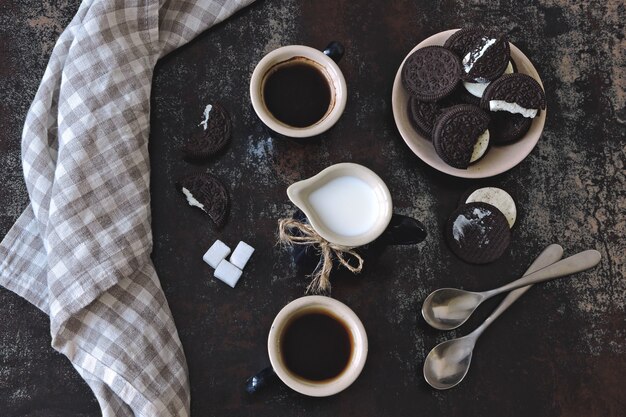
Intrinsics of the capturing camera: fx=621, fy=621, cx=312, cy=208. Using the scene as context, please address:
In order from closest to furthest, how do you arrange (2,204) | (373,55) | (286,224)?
(286,224) → (2,204) → (373,55)

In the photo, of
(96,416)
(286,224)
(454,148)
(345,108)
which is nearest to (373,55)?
(345,108)

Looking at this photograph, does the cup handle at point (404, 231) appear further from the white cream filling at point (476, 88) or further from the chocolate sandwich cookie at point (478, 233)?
the white cream filling at point (476, 88)

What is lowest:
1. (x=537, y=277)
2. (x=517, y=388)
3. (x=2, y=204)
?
(x=517, y=388)

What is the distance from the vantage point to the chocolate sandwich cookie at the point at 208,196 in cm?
145

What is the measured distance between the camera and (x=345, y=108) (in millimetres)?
1539

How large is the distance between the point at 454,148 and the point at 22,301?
3.42ft

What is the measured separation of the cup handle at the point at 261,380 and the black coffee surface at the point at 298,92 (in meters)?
0.56

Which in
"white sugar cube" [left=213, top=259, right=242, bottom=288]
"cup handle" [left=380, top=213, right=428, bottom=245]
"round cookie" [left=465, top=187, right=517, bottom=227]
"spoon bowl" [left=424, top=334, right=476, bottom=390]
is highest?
"cup handle" [left=380, top=213, right=428, bottom=245]

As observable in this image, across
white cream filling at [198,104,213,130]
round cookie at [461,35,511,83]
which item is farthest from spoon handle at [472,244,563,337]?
white cream filling at [198,104,213,130]

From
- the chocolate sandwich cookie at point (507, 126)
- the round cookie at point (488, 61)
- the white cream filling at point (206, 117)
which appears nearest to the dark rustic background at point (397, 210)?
the white cream filling at point (206, 117)

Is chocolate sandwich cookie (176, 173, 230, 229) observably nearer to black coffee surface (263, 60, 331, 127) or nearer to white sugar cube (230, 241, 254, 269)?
white sugar cube (230, 241, 254, 269)

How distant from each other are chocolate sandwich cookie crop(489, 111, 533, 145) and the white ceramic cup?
534 millimetres

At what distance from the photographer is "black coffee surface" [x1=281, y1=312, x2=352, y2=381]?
1.34 meters

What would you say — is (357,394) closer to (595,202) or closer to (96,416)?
(96,416)
